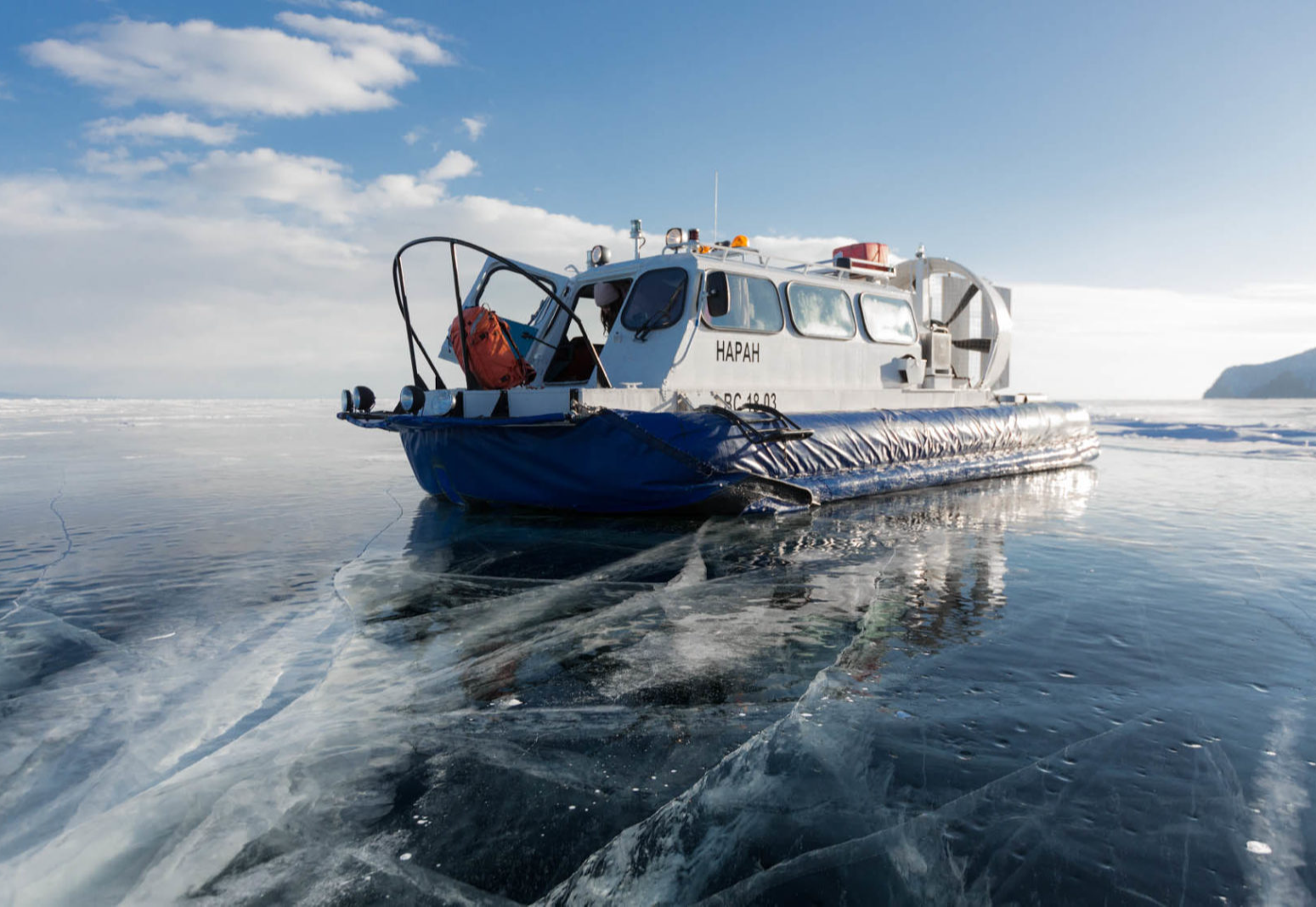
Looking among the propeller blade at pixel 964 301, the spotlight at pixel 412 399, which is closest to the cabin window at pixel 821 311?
the propeller blade at pixel 964 301

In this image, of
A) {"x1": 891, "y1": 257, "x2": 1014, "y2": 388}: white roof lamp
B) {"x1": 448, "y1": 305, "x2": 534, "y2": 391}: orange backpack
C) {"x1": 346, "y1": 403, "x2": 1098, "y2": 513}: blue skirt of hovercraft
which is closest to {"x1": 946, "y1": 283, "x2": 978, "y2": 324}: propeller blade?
{"x1": 891, "y1": 257, "x2": 1014, "y2": 388}: white roof lamp

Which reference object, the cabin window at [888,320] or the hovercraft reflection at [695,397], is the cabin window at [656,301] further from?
the cabin window at [888,320]

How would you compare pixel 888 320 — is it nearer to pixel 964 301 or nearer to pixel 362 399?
pixel 964 301

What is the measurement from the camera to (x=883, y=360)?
301 inches

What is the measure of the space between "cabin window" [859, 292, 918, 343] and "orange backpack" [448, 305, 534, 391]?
3.51 metres

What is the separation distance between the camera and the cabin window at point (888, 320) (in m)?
7.52

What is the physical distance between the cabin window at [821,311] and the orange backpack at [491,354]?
2428 millimetres

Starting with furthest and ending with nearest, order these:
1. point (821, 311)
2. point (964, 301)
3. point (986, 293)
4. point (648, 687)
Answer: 1. point (964, 301)
2. point (986, 293)
3. point (821, 311)
4. point (648, 687)

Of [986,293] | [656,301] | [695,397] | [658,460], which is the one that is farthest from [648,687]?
[986,293]

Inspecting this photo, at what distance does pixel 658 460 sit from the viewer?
16.9 ft

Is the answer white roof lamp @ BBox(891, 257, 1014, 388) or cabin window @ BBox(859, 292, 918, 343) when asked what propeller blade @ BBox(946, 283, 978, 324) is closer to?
white roof lamp @ BBox(891, 257, 1014, 388)

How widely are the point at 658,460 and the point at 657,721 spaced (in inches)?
123

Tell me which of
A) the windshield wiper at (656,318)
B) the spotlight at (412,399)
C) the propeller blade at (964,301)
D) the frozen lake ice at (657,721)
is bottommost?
the frozen lake ice at (657,721)

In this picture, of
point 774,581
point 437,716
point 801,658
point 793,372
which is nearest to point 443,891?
point 437,716
